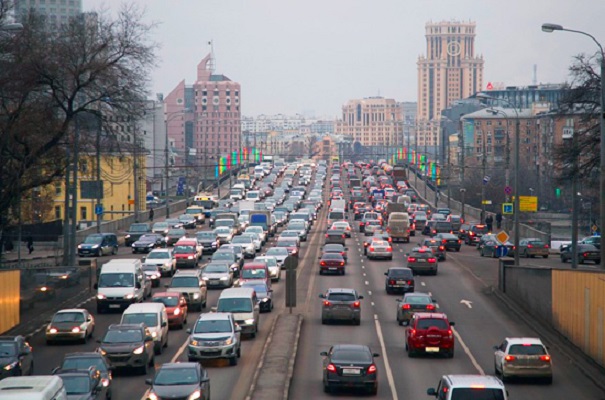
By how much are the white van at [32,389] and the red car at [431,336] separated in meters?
14.1

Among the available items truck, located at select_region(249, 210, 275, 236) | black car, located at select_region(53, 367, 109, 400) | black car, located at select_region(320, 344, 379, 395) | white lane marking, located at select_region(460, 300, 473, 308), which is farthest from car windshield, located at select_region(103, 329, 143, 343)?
truck, located at select_region(249, 210, 275, 236)

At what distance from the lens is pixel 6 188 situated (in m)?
55.0

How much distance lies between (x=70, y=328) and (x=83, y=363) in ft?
31.7

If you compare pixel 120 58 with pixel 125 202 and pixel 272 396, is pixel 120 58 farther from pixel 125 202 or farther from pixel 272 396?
pixel 125 202

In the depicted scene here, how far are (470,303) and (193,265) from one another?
54.8ft

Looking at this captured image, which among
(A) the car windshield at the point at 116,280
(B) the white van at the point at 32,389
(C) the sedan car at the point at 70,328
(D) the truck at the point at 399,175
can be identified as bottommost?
(C) the sedan car at the point at 70,328

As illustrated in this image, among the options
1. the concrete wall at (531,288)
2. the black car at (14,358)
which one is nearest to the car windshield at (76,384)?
the black car at (14,358)

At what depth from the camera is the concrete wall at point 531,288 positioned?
38.7 metres

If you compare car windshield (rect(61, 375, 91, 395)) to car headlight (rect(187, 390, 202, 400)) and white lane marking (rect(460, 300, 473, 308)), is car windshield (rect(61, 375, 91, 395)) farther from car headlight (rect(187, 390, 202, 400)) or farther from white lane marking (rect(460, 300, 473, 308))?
white lane marking (rect(460, 300, 473, 308))

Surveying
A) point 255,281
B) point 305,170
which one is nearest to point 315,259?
point 255,281

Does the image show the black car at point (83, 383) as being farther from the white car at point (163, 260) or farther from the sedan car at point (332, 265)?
the sedan car at point (332, 265)

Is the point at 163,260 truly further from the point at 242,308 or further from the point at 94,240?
the point at 242,308

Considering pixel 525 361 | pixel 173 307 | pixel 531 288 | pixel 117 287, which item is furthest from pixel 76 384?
pixel 531 288

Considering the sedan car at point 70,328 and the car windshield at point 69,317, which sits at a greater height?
the car windshield at point 69,317
